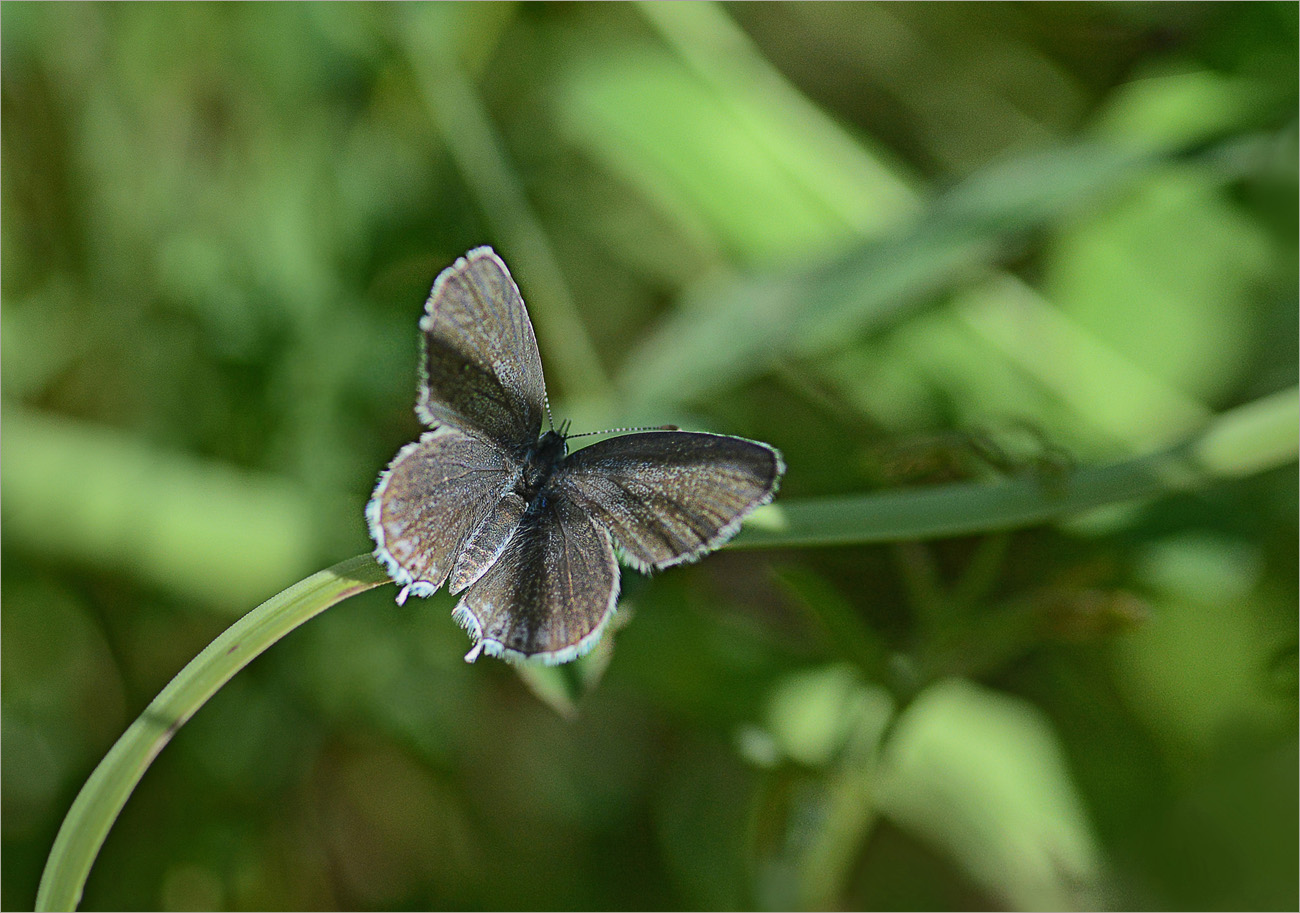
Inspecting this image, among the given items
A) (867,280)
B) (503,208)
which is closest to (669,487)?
(867,280)

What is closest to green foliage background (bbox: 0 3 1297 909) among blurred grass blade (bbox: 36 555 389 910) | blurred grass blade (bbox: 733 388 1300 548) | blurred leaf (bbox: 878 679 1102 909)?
blurred leaf (bbox: 878 679 1102 909)

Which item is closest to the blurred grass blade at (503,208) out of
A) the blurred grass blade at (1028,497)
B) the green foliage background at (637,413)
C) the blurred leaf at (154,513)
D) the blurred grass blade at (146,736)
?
the green foliage background at (637,413)

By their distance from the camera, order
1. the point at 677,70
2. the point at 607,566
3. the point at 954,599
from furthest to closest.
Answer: the point at 677,70 → the point at 954,599 → the point at 607,566

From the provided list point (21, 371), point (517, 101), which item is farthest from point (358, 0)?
point (21, 371)

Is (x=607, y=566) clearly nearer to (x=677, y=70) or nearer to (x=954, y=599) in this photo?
(x=954, y=599)

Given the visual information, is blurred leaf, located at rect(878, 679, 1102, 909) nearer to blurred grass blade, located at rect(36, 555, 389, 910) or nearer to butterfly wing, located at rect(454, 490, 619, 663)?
butterfly wing, located at rect(454, 490, 619, 663)

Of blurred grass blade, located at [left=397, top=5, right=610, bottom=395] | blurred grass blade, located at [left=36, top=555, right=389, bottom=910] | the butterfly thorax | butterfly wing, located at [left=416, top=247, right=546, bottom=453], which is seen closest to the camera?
blurred grass blade, located at [left=36, top=555, right=389, bottom=910]

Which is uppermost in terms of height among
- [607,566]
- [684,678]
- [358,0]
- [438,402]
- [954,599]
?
[358,0]
